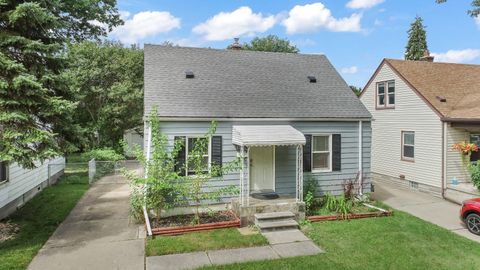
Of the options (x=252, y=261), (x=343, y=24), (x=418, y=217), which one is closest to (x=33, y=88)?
(x=252, y=261)

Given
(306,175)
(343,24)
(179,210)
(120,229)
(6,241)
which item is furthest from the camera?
(343,24)

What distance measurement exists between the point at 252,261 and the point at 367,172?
6764 mm

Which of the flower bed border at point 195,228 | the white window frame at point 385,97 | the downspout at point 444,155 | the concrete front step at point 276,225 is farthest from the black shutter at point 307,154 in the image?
the white window frame at point 385,97

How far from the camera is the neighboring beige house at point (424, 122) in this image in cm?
1323

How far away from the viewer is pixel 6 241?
8.04 m

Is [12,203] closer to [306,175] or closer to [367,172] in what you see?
[306,175]

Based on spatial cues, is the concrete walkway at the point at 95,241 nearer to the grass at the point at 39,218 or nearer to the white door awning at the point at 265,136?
the grass at the point at 39,218

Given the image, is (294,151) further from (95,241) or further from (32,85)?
(32,85)

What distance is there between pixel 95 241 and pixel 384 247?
7.00 m

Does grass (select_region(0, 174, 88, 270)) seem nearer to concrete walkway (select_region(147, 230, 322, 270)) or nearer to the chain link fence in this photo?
the chain link fence

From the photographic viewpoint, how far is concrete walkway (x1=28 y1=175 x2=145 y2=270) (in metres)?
6.96

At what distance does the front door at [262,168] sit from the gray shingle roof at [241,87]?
121 centimetres

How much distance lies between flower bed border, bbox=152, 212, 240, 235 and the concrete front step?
0.71 metres

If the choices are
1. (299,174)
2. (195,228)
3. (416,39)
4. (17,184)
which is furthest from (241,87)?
(416,39)
